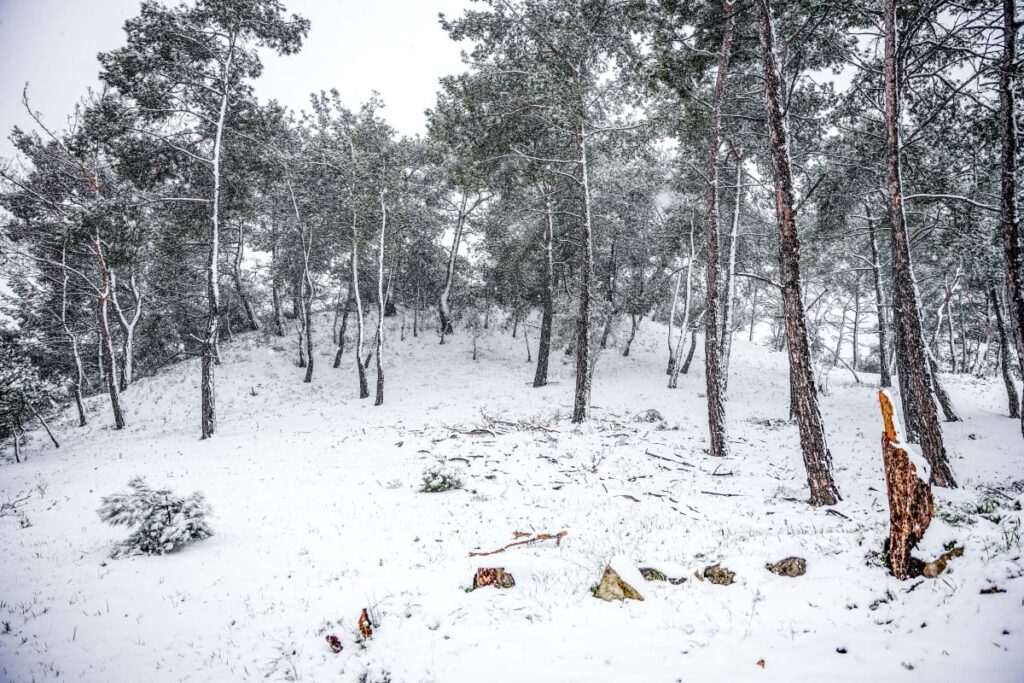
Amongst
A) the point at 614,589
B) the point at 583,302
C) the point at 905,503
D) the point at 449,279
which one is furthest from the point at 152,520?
the point at 449,279

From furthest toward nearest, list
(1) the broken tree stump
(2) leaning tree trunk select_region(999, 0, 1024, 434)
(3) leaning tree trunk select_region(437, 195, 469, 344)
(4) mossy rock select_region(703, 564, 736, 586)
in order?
1. (3) leaning tree trunk select_region(437, 195, 469, 344)
2. (2) leaning tree trunk select_region(999, 0, 1024, 434)
3. (4) mossy rock select_region(703, 564, 736, 586)
4. (1) the broken tree stump

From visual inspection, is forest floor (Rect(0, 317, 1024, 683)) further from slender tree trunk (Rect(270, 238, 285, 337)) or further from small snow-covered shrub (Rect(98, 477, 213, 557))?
slender tree trunk (Rect(270, 238, 285, 337))

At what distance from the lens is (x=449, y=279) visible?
29984mm

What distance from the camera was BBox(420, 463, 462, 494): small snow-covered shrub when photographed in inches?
352

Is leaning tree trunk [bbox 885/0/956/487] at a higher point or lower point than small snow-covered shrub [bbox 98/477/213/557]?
higher

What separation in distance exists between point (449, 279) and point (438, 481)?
22563 millimetres

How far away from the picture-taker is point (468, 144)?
1341cm

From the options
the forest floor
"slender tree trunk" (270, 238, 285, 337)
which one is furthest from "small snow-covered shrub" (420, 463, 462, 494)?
"slender tree trunk" (270, 238, 285, 337)

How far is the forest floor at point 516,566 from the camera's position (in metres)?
3.53

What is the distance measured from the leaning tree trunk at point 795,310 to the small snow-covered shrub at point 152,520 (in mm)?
10334

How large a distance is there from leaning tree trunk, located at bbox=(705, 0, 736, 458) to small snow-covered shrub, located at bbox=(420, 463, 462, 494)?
6654mm

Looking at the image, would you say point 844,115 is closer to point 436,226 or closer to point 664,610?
point 664,610

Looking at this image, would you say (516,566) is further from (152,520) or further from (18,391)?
(18,391)

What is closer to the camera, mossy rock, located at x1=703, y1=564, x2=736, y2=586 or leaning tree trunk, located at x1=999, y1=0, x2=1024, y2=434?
mossy rock, located at x1=703, y1=564, x2=736, y2=586
